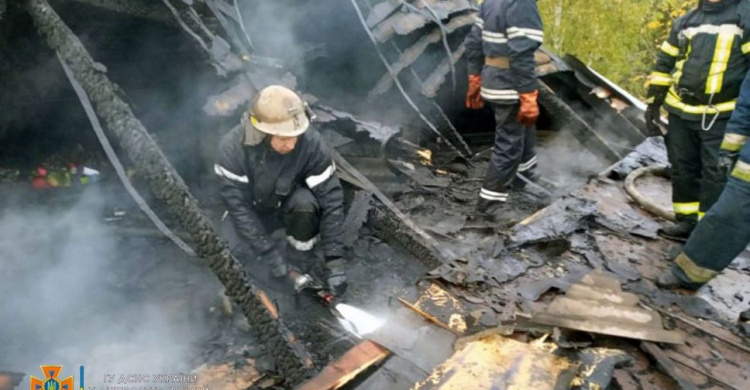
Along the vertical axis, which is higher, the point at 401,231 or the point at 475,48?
the point at 475,48

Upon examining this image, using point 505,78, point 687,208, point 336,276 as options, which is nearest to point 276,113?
point 336,276

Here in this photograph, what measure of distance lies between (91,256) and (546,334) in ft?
10.7

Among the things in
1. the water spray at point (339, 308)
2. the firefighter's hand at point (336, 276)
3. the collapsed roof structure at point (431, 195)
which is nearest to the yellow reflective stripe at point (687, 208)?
the collapsed roof structure at point (431, 195)

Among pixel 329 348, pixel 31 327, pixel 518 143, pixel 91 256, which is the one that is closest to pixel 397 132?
pixel 518 143

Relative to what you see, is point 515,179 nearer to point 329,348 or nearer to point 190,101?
point 329,348

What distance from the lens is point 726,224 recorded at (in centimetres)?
276

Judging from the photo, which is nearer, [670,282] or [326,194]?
[670,282]

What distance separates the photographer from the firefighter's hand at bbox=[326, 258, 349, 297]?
355cm

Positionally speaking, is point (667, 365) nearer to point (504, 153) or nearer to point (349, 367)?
point (349, 367)

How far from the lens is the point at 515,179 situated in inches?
202

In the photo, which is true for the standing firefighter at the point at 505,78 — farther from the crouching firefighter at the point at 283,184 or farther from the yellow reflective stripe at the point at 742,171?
the yellow reflective stripe at the point at 742,171

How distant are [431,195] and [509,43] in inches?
64.6

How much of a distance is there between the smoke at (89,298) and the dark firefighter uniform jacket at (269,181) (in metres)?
0.57

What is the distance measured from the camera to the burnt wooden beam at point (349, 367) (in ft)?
7.14
